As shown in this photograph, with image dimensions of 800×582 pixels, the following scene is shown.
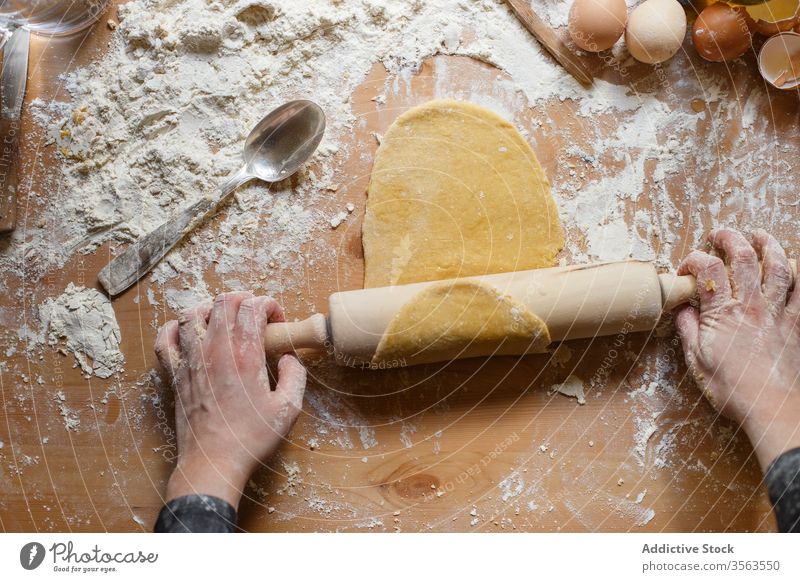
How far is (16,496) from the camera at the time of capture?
3.21 feet

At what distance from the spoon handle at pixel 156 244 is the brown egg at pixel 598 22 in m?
0.58

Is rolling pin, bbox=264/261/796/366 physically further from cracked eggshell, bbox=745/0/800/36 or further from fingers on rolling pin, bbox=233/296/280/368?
cracked eggshell, bbox=745/0/800/36

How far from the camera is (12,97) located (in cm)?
102

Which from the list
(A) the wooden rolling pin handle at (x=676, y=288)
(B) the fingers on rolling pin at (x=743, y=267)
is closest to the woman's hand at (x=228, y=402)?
(A) the wooden rolling pin handle at (x=676, y=288)

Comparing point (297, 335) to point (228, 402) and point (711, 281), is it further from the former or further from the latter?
point (711, 281)

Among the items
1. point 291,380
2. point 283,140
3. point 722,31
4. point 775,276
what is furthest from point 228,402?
point 722,31

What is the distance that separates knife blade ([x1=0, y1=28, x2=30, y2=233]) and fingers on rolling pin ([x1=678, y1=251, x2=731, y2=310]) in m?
1.10

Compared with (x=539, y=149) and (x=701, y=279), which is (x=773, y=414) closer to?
(x=701, y=279)

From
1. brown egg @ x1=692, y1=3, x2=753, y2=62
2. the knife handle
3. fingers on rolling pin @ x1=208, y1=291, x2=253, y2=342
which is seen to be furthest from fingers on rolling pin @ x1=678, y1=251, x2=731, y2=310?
the knife handle

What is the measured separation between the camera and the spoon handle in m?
0.99

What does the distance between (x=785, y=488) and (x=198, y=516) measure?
2.83 ft

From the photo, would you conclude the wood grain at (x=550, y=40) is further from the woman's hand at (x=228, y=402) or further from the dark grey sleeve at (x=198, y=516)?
Result: the dark grey sleeve at (x=198, y=516)

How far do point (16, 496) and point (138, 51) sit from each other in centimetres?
75

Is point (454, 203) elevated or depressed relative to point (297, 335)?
elevated
